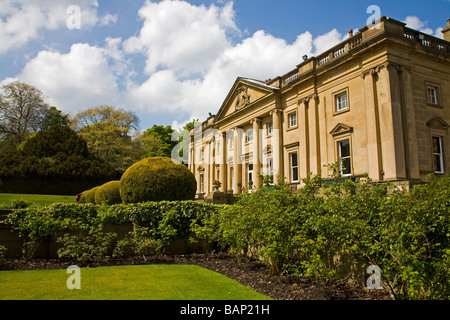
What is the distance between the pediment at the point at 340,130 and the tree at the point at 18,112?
3837cm

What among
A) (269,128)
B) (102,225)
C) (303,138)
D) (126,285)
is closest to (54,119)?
(269,128)

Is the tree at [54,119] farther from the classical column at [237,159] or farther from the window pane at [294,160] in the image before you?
the window pane at [294,160]

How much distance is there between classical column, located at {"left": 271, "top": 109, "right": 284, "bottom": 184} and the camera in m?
24.9

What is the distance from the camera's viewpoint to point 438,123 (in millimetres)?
18000

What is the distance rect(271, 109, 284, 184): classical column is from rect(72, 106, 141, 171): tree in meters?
24.5

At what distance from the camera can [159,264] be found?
9312 mm

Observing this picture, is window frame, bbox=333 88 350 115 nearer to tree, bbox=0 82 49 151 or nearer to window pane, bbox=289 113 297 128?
window pane, bbox=289 113 297 128

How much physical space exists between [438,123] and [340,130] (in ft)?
17.9

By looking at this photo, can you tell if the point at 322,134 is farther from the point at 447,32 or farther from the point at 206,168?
the point at 206,168

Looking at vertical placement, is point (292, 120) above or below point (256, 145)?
above

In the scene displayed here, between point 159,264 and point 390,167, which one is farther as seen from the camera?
point 390,167
